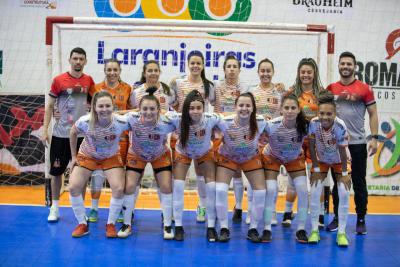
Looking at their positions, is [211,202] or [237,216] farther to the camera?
[237,216]

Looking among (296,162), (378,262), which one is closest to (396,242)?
(378,262)

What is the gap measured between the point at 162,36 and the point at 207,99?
2.42 meters

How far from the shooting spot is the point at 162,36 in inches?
288

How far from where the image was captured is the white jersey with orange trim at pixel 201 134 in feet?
15.1

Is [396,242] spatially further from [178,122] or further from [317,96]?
[178,122]

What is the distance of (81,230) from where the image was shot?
4.72m

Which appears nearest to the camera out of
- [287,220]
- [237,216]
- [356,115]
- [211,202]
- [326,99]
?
[326,99]

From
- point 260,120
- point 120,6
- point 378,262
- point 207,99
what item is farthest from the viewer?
point 120,6

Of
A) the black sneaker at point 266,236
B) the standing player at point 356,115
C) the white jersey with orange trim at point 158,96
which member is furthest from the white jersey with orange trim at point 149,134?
the standing player at point 356,115

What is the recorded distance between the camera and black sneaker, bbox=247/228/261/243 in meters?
4.65

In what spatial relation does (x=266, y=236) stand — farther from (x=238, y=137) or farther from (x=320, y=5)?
(x=320, y=5)

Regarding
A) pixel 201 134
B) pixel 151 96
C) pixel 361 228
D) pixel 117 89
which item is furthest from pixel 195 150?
pixel 361 228

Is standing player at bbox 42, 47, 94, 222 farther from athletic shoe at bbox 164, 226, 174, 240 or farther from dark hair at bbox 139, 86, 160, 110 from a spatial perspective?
athletic shoe at bbox 164, 226, 174, 240

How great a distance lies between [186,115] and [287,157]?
1024mm
